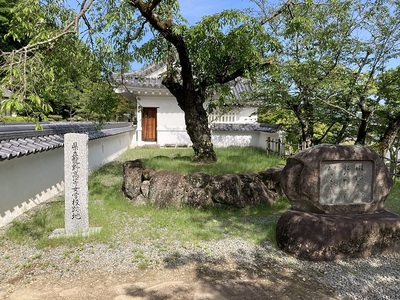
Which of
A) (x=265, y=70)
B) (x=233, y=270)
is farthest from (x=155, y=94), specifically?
(x=233, y=270)

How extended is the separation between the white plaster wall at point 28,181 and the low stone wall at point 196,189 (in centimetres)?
212

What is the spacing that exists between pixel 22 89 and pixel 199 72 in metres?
5.42

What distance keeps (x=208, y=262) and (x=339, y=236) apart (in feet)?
6.30

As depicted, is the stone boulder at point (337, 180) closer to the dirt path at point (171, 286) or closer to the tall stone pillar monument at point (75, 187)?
the dirt path at point (171, 286)

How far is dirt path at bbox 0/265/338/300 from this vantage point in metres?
3.30

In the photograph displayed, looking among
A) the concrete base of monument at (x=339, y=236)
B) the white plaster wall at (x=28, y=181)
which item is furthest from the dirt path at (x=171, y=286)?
the white plaster wall at (x=28, y=181)

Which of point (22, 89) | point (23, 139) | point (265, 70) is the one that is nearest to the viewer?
point (22, 89)

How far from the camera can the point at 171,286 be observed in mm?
3479

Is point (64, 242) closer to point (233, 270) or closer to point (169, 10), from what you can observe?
point (233, 270)

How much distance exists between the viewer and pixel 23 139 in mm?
6387

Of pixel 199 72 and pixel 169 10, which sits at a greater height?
pixel 169 10

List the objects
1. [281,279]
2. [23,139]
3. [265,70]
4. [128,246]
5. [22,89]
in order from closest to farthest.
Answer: [22,89] → [281,279] → [128,246] → [23,139] → [265,70]

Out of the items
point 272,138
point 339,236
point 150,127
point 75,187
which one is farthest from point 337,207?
point 150,127

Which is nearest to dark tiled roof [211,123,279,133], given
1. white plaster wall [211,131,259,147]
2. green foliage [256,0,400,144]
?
white plaster wall [211,131,259,147]
